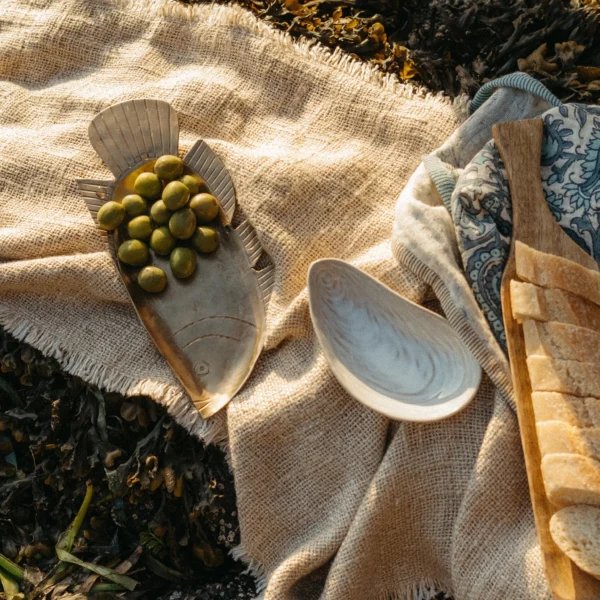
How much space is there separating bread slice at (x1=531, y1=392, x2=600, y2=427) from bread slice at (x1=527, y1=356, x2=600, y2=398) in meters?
0.01

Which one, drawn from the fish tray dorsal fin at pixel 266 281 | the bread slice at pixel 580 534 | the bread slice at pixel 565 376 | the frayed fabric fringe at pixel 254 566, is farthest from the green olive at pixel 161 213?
the bread slice at pixel 580 534

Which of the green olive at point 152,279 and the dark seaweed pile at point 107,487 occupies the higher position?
the green olive at point 152,279

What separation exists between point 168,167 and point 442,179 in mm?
601

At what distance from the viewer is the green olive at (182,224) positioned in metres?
1.65

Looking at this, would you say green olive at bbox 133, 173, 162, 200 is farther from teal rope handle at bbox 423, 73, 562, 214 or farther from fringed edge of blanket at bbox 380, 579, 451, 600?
fringed edge of blanket at bbox 380, 579, 451, 600

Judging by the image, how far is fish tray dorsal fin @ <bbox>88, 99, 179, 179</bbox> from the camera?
179 centimetres

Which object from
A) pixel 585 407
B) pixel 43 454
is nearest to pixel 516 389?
pixel 585 407

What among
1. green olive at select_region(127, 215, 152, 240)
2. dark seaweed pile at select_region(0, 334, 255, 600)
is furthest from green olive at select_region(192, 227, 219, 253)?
dark seaweed pile at select_region(0, 334, 255, 600)

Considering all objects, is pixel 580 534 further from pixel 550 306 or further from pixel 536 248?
pixel 536 248

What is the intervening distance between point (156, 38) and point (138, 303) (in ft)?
2.66

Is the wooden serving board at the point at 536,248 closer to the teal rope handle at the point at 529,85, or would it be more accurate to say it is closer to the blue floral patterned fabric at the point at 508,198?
the blue floral patterned fabric at the point at 508,198

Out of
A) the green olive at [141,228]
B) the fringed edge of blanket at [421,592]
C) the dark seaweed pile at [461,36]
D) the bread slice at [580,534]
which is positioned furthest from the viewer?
the dark seaweed pile at [461,36]

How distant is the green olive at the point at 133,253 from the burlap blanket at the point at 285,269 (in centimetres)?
5

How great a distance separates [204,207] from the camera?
65.8 inches
